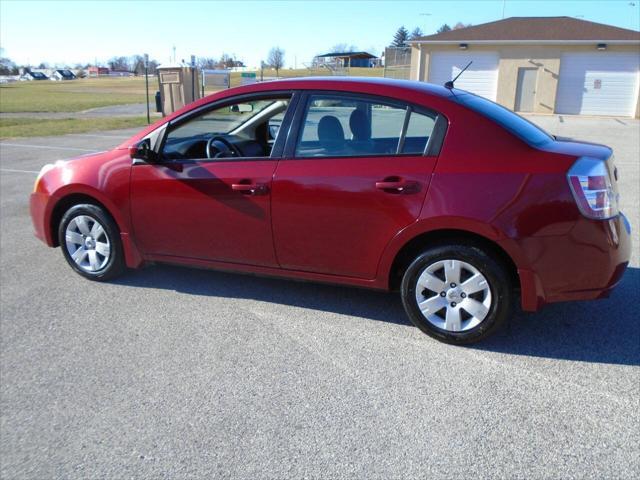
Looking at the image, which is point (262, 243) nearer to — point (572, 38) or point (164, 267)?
point (164, 267)

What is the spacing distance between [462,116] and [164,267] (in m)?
3.13

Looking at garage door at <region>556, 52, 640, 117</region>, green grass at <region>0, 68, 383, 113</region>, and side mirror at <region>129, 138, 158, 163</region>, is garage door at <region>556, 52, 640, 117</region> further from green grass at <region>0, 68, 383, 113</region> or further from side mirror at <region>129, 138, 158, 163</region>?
side mirror at <region>129, 138, 158, 163</region>

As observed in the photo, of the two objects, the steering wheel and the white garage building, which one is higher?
the white garage building

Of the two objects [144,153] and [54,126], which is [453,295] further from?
[54,126]

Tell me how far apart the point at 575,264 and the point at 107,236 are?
141 inches

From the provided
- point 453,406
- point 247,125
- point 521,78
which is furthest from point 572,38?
point 453,406

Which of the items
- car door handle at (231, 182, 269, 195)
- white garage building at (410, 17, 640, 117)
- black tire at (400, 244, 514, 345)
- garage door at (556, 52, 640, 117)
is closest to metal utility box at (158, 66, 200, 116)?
white garage building at (410, 17, 640, 117)

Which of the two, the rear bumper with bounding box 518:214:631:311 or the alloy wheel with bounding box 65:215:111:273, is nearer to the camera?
the rear bumper with bounding box 518:214:631:311

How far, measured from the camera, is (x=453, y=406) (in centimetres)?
303

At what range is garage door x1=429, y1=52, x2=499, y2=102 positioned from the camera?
Result: 30388 millimetres

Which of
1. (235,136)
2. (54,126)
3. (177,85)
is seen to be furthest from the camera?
(177,85)

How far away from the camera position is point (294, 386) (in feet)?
10.6

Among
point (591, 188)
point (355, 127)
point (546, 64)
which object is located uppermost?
point (546, 64)

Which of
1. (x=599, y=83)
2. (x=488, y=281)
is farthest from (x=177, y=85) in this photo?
(x=488, y=281)
